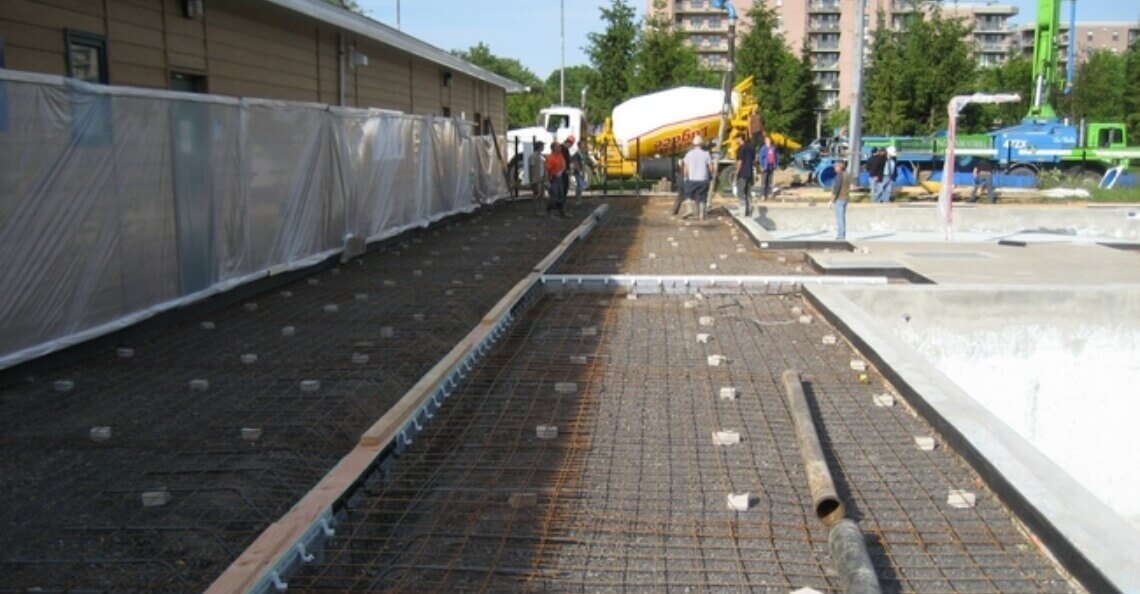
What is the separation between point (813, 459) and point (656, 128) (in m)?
31.5

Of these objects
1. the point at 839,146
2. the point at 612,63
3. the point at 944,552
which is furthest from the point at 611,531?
the point at 612,63

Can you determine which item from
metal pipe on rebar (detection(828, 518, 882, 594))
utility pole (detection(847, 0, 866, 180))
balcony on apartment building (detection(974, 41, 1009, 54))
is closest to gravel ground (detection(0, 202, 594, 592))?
metal pipe on rebar (detection(828, 518, 882, 594))

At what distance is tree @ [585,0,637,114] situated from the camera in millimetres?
48469

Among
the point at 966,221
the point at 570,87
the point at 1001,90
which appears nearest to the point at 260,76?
the point at 966,221

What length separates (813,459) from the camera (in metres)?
5.61

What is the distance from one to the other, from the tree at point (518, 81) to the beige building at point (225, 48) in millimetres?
41138

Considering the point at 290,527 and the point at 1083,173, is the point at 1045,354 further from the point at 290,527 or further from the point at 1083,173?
the point at 1083,173

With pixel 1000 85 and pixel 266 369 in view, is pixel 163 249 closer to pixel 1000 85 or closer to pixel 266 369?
pixel 266 369

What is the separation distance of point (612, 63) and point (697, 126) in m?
14.1

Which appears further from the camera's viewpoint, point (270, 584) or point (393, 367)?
point (393, 367)

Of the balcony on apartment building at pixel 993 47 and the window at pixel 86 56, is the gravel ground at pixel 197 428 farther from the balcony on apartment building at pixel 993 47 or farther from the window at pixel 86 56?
the balcony on apartment building at pixel 993 47

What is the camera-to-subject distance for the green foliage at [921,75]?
1829 inches

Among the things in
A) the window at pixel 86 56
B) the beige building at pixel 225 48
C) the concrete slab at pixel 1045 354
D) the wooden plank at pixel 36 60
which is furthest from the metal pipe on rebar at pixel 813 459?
the window at pixel 86 56

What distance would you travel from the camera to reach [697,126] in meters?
35.8
